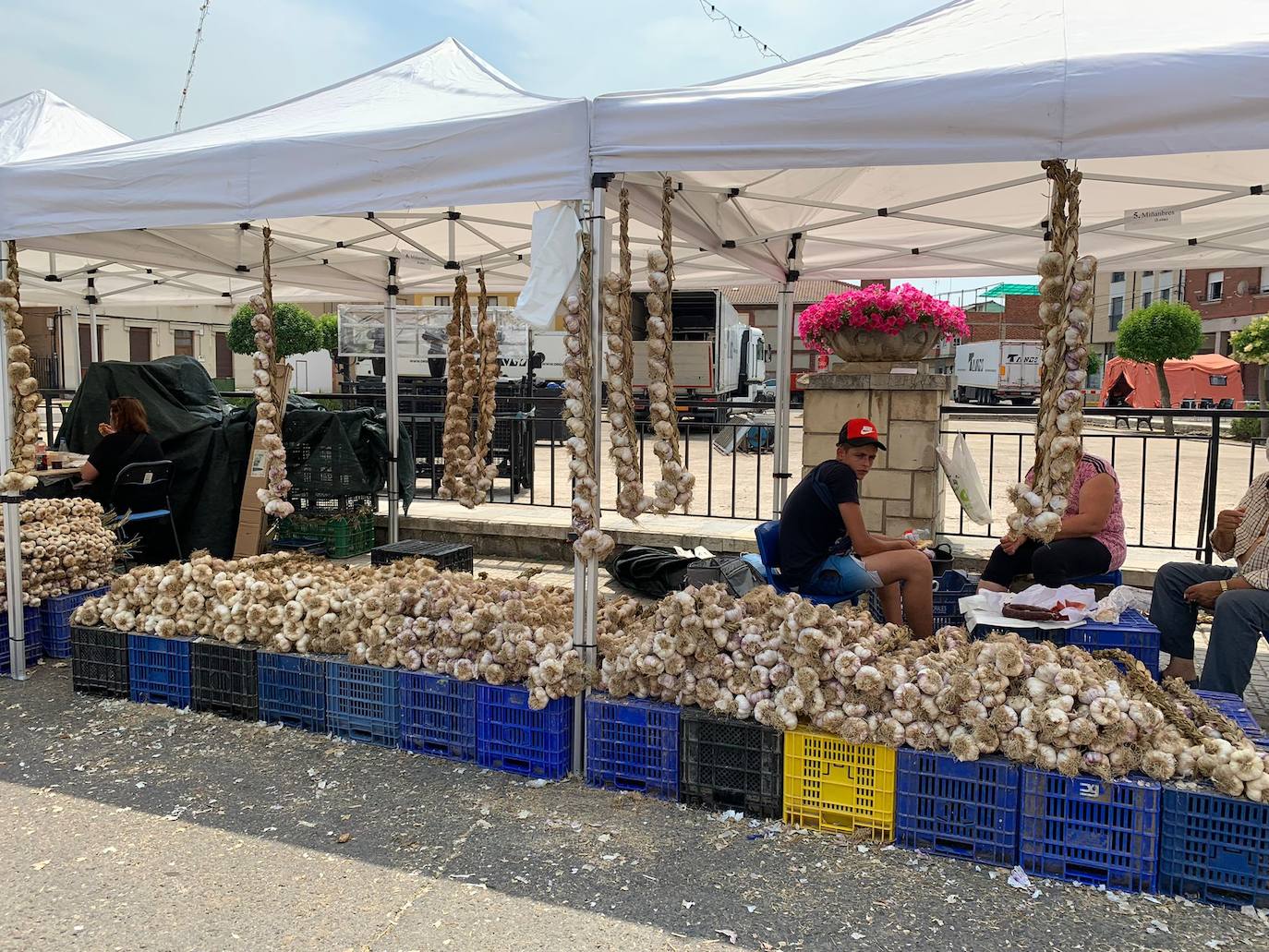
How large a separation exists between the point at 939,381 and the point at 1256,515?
2.69 metres

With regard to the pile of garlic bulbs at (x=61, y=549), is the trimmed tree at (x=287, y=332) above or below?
above

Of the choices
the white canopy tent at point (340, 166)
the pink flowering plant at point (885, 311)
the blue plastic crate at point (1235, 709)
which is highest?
the white canopy tent at point (340, 166)

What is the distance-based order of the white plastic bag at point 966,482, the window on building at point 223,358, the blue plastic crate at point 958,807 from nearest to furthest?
1. the blue plastic crate at point 958,807
2. the white plastic bag at point 966,482
3. the window on building at point 223,358

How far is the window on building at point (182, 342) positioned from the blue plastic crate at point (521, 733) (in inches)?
1740

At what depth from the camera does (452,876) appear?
301 centimetres

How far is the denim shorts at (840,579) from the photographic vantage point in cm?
455

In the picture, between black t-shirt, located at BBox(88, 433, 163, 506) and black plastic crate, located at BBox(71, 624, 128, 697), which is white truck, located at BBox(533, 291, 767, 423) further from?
black plastic crate, located at BBox(71, 624, 128, 697)

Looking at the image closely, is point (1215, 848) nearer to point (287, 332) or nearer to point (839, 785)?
point (839, 785)

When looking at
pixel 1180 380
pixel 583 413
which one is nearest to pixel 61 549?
pixel 583 413

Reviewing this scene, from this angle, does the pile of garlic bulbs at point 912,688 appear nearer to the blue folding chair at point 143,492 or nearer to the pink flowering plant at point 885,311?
the pink flowering plant at point 885,311

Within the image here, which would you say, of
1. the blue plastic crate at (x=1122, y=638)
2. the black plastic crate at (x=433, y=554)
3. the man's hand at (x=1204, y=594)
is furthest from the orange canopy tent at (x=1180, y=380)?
the blue plastic crate at (x=1122, y=638)

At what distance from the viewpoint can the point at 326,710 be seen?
414cm

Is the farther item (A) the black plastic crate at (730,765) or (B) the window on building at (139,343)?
(B) the window on building at (139,343)

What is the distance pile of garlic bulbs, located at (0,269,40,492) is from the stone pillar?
15.2 feet
